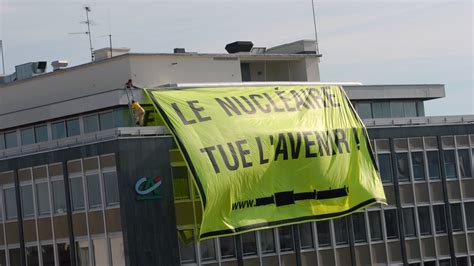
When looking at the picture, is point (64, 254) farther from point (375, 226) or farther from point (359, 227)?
point (375, 226)

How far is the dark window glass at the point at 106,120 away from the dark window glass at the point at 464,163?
72.9 ft

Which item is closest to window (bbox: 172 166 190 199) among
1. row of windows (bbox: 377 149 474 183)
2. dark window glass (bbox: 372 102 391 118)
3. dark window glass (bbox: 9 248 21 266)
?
dark window glass (bbox: 9 248 21 266)

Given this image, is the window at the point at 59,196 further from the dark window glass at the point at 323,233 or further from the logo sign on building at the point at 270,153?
the dark window glass at the point at 323,233

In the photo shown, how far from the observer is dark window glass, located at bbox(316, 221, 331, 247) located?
2790 inches

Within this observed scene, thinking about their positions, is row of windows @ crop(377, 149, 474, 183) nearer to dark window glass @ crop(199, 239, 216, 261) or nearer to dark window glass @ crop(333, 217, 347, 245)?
dark window glass @ crop(333, 217, 347, 245)

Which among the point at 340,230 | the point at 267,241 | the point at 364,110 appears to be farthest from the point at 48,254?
the point at 364,110

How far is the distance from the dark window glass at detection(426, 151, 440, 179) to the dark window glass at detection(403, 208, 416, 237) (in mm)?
2790

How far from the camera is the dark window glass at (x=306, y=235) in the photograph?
70025 millimetres

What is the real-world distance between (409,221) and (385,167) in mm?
3491

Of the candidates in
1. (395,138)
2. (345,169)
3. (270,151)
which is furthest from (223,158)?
(395,138)

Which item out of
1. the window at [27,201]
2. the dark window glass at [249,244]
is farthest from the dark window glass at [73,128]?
the dark window glass at [249,244]

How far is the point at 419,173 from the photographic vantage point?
76.4m

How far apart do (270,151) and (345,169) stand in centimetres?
571

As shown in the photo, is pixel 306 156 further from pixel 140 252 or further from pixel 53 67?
pixel 53 67
